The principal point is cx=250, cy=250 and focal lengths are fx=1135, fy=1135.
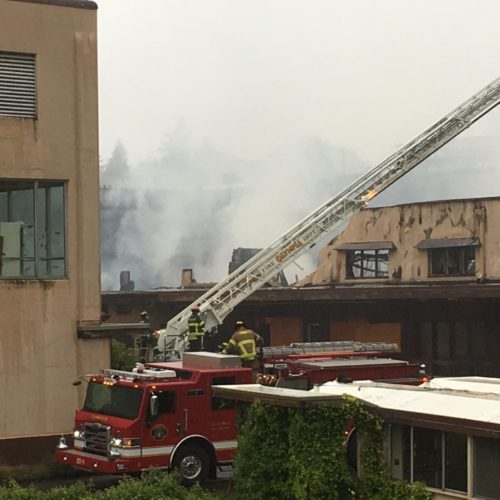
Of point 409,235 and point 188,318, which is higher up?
point 409,235

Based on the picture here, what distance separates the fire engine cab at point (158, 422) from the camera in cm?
1634

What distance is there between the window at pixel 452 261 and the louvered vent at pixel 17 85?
16.8 metres

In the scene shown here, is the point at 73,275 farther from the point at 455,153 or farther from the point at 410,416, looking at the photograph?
the point at 455,153

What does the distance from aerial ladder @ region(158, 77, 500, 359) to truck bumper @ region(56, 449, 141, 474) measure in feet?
28.3

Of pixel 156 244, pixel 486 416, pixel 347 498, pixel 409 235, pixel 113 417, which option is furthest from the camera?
pixel 156 244

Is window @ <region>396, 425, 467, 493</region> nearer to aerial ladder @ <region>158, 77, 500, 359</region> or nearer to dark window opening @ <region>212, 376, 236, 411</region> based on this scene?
dark window opening @ <region>212, 376, 236, 411</region>

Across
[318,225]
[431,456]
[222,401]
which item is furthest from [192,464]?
[318,225]

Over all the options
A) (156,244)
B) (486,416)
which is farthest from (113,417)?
(156,244)

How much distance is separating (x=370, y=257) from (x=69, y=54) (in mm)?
17881

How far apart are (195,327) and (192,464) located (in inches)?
303

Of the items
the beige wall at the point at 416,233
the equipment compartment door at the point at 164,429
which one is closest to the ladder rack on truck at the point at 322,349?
the equipment compartment door at the point at 164,429

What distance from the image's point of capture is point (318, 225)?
28.1 metres

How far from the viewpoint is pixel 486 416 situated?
35.5ft

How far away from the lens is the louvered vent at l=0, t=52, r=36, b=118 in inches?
738
